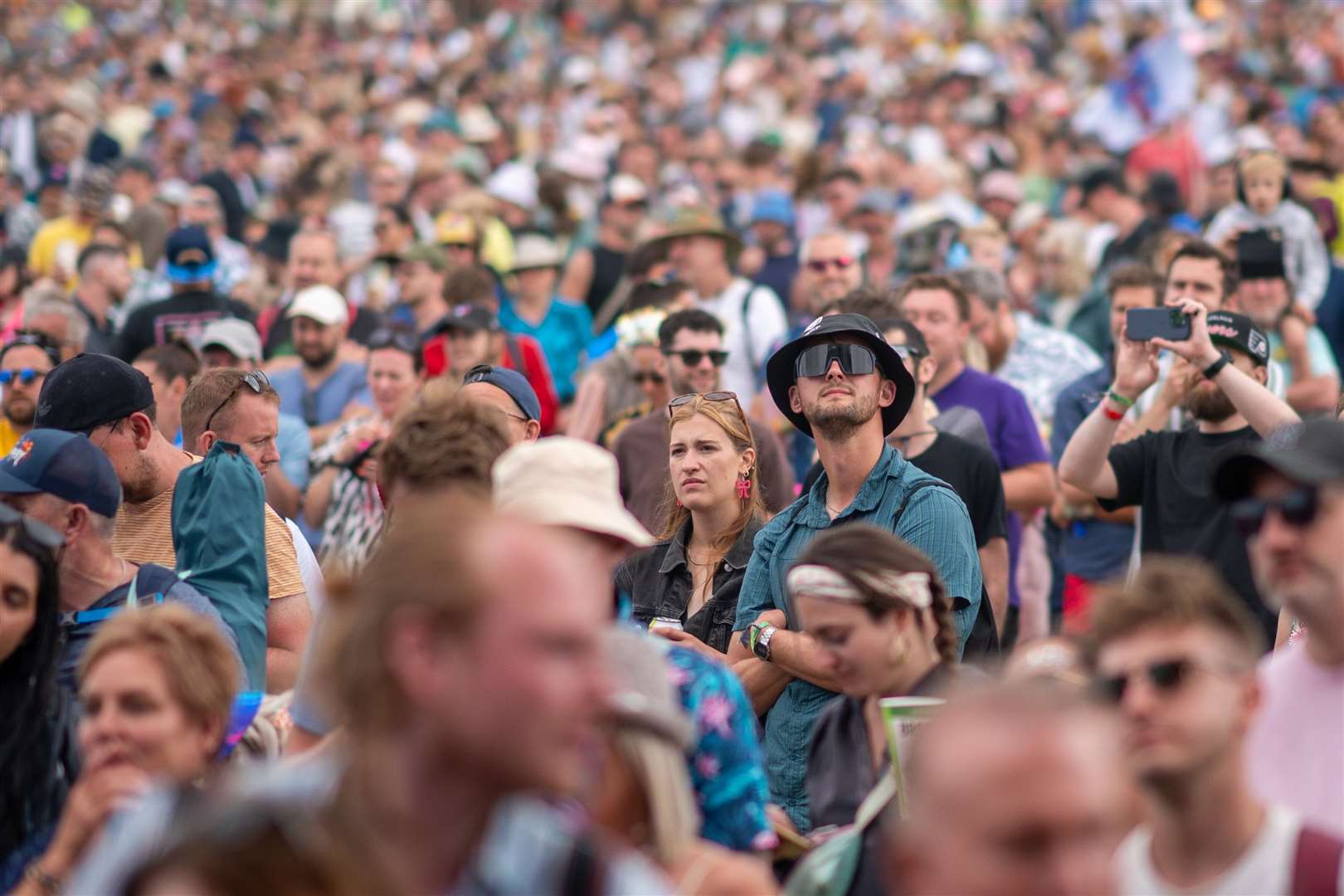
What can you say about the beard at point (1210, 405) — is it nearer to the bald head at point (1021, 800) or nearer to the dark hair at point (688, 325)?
the dark hair at point (688, 325)

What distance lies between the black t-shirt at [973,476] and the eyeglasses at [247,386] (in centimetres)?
200

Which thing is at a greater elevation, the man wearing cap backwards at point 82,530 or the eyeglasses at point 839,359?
the eyeglasses at point 839,359

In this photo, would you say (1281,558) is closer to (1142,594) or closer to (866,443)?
(1142,594)

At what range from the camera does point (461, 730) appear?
2436 millimetres

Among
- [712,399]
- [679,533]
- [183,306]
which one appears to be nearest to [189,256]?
[183,306]

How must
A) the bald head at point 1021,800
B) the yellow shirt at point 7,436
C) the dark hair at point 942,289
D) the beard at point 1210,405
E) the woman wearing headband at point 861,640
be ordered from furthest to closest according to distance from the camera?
the dark hair at point 942,289 < the yellow shirt at point 7,436 < the beard at point 1210,405 < the woman wearing headband at point 861,640 < the bald head at point 1021,800

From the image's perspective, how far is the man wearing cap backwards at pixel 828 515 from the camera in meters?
5.21

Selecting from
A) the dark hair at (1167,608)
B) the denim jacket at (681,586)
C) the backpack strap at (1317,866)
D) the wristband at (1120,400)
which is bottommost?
the denim jacket at (681,586)

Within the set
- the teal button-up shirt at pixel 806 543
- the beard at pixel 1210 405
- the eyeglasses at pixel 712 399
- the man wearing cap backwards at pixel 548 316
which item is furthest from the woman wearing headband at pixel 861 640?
the man wearing cap backwards at pixel 548 316

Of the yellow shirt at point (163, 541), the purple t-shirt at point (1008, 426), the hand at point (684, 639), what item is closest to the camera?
the hand at point (684, 639)

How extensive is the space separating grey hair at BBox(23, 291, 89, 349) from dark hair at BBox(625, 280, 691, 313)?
2.91 metres

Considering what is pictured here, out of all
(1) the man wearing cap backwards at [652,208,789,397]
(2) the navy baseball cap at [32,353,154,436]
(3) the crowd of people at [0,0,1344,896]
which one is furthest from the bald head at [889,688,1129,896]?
(1) the man wearing cap backwards at [652,208,789,397]

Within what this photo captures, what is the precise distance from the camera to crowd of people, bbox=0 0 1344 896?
2.48 m

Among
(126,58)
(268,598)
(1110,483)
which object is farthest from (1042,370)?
(126,58)
